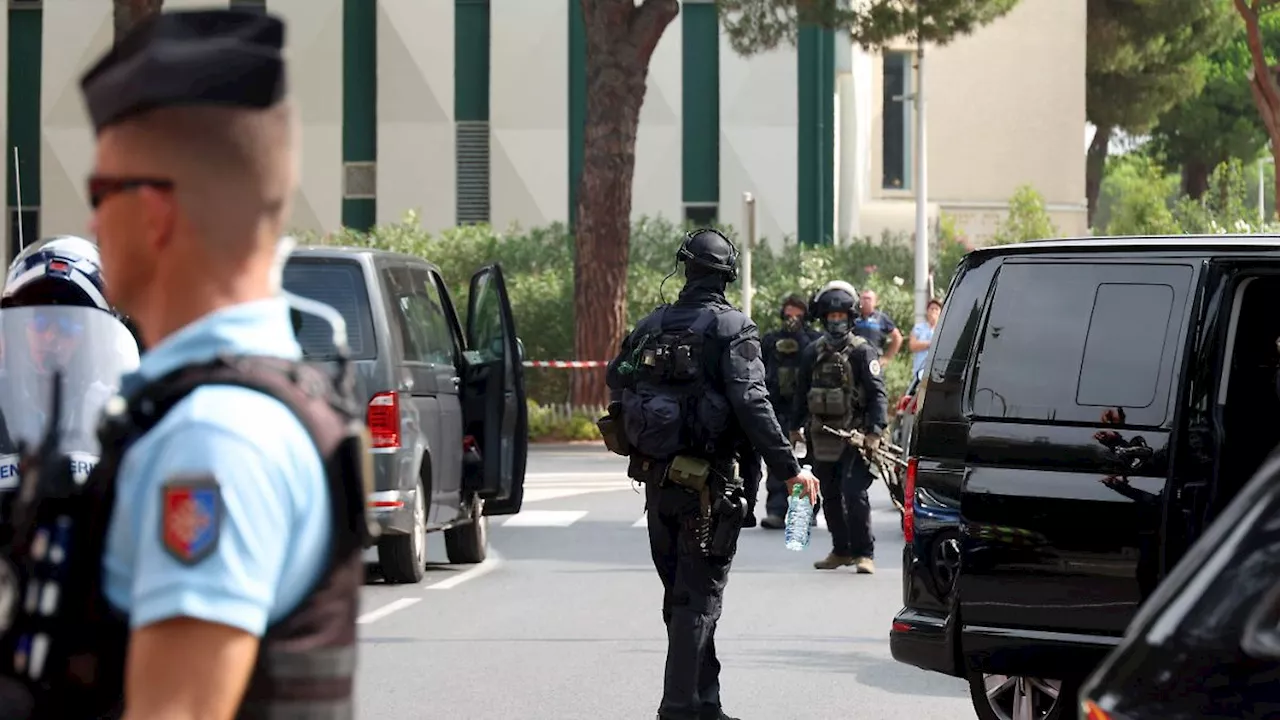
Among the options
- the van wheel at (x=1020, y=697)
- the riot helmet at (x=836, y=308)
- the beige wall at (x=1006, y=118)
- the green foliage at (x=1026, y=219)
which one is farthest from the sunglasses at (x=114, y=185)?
the beige wall at (x=1006, y=118)

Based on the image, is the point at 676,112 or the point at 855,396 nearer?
the point at 855,396

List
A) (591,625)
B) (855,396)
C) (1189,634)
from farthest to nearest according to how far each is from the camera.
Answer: (855,396) → (591,625) → (1189,634)

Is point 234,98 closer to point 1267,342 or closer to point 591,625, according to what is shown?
point 1267,342

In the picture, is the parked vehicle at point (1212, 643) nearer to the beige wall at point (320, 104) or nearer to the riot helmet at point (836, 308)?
the riot helmet at point (836, 308)

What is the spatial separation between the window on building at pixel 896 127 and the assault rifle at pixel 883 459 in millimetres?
29287

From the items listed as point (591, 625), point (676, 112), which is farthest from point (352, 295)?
point (676, 112)

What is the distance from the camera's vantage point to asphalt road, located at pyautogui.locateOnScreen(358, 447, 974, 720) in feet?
30.1

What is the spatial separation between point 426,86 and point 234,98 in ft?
112

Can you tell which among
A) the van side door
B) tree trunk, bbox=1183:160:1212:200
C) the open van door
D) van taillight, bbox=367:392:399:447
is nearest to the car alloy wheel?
the van side door

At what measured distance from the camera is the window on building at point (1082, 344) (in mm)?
7000

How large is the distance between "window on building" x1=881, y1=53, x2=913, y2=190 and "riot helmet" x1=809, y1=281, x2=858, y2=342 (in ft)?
95.1

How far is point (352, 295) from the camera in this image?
12.5 meters

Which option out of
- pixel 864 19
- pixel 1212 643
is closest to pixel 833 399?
pixel 1212 643

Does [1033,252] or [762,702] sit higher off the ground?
[1033,252]
